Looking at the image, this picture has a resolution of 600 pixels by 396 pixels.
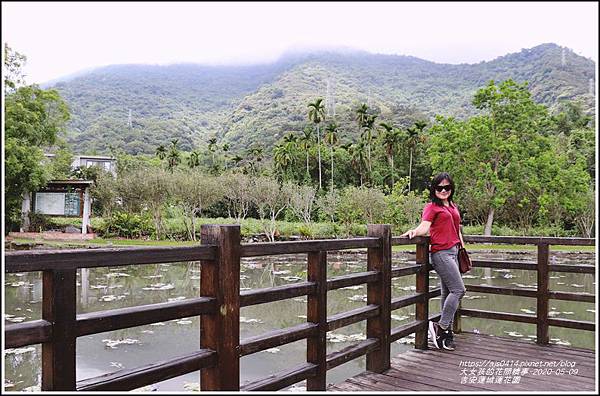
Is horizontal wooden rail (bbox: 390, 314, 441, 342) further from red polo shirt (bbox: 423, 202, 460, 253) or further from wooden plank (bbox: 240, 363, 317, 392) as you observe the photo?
wooden plank (bbox: 240, 363, 317, 392)

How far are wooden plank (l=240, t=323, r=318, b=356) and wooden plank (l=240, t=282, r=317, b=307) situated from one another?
0.56ft

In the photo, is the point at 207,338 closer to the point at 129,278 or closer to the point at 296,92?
the point at 129,278

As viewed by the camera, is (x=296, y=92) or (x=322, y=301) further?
(x=296, y=92)

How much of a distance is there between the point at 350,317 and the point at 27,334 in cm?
195

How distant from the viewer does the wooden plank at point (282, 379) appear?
2.50 meters

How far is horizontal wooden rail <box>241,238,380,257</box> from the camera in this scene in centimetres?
253

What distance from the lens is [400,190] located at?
24.2 m

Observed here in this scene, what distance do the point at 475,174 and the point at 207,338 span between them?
2164 centimetres

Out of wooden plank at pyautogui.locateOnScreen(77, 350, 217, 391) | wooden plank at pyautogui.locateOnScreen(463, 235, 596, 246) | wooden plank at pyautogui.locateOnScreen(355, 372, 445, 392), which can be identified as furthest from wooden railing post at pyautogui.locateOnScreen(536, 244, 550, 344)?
wooden plank at pyautogui.locateOnScreen(77, 350, 217, 391)

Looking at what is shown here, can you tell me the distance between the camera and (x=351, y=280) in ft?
10.7

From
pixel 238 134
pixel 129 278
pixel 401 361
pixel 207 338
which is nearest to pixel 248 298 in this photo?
pixel 207 338

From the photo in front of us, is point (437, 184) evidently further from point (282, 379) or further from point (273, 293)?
point (282, 379)

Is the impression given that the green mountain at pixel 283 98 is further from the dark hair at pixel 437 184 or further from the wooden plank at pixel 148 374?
the wooden plank at pixel 148 374

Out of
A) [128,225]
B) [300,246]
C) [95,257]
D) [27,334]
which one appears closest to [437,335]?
[300,246]
